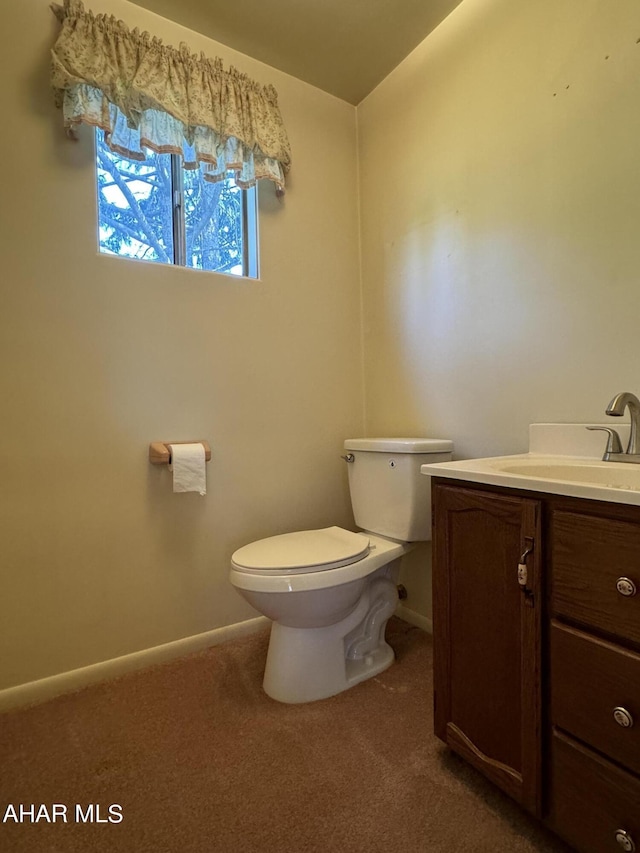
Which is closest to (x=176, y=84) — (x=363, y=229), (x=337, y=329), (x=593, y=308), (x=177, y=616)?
(x=363, y=229)

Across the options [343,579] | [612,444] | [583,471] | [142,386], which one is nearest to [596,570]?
[583,471]

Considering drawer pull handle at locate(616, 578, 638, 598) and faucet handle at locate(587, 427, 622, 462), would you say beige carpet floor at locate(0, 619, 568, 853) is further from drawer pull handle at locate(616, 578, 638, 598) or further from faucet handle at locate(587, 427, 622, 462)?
faucet handle at locate(587, 427, 622, 462)

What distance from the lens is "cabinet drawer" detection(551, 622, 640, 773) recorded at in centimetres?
75

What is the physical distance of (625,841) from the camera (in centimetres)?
76

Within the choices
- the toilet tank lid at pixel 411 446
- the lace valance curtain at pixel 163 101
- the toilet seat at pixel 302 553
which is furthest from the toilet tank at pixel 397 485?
the lace valance curtain at pixel 163 101

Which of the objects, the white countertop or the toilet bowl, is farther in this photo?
the toilet bowl

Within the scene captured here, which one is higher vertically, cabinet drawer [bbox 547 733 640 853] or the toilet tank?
the toilet tank

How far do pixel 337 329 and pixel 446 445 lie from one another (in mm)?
782

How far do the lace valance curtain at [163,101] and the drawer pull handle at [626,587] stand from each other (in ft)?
5.60

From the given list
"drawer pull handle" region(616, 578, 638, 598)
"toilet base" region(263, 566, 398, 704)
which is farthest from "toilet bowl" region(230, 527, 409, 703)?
Answer: "drawer pull handle" region(616, 578, 638, 598)

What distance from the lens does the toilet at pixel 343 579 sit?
1.35 metres

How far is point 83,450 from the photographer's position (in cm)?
150

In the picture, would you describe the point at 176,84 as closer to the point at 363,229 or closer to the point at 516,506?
the point at 363,229

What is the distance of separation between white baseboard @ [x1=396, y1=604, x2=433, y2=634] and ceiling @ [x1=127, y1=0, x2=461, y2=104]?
2.25 m
